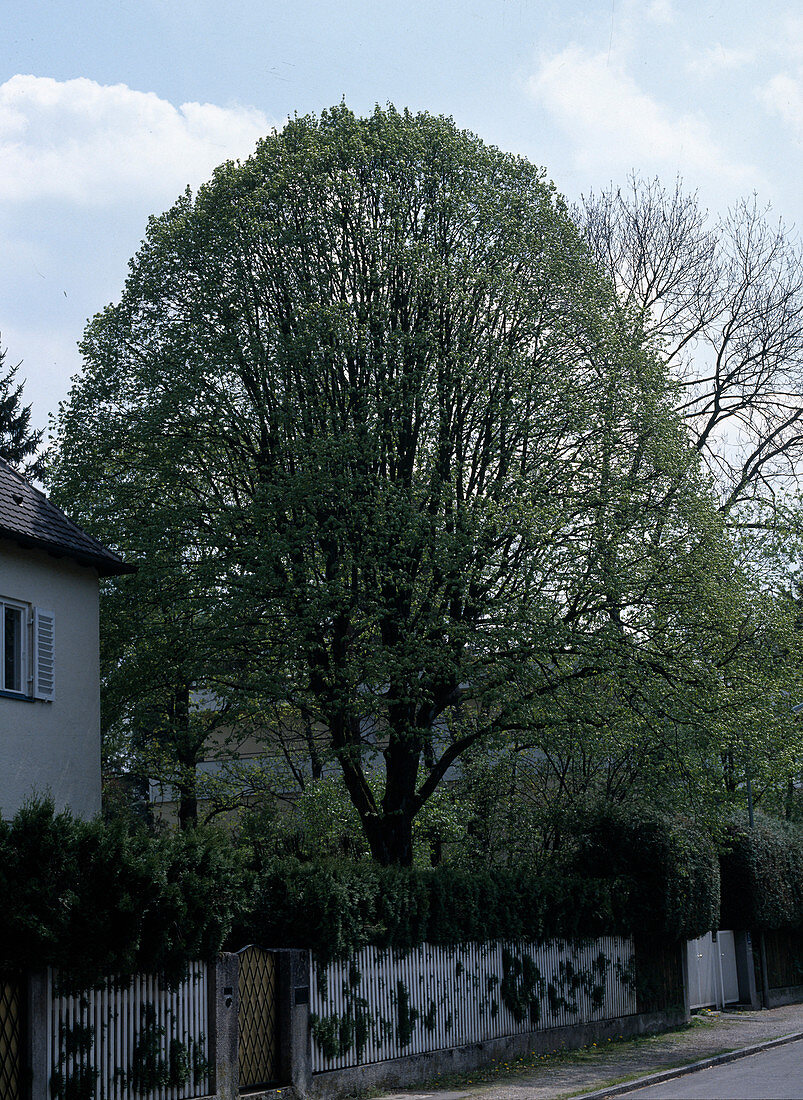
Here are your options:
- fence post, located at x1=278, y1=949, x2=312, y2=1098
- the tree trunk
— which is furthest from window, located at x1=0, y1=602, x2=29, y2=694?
the tree trunk

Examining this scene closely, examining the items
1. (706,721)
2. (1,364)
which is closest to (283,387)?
(706,721)

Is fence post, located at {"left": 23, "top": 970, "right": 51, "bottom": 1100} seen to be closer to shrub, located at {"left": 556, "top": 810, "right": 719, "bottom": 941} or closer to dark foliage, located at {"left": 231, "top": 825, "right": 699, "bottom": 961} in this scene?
dark foliage, located at {"left": 231, "top": 825, "right": 699, "bottom": 961}

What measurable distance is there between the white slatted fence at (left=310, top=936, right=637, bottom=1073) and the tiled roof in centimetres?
707

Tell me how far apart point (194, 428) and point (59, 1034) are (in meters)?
13.1

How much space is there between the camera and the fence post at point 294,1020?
13266mm

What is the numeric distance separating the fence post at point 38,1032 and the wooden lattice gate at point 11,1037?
0.25ft

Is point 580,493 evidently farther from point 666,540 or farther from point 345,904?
point 345,904

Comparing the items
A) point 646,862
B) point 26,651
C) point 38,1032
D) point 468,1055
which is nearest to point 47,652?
point 26,651

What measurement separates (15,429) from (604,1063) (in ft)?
95.0

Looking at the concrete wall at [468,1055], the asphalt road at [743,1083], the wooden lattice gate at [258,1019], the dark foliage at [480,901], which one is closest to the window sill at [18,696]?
the dark foliage at [480,901]

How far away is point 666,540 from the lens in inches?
827

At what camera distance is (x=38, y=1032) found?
33.6 feet

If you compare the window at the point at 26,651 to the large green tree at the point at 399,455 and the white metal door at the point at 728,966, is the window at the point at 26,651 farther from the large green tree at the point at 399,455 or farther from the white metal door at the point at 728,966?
the white metal door at the point at 728,966

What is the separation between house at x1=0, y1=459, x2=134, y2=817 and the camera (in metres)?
15.9
